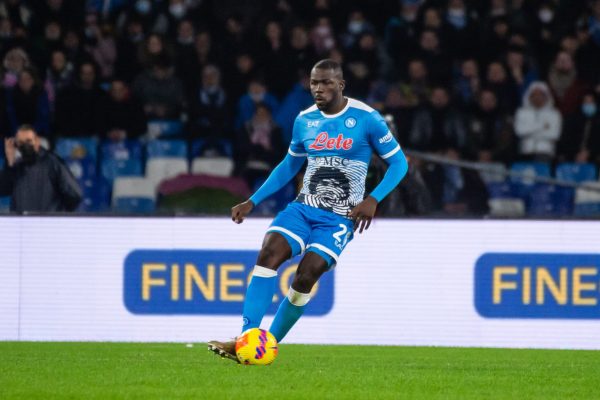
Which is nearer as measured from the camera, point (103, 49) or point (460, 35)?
point (460, 35)

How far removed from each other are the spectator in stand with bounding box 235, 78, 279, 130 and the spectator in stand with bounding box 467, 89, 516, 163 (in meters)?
2.29

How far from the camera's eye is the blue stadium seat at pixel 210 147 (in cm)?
1415

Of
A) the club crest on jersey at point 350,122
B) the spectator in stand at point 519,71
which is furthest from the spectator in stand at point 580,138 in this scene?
the club crest on jersey at point 350,122

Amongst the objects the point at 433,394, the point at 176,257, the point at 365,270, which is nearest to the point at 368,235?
the point at 365,270

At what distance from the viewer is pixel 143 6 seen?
51.0ft

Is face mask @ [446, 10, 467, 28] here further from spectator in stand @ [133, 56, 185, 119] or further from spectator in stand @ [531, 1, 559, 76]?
spectator in stand @ [133, 56, 185, 119]

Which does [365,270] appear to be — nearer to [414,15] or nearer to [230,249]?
[230,249]

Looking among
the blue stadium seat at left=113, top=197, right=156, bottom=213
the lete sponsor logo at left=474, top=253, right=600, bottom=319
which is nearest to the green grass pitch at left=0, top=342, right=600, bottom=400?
the lete sponsor logo at left=474, top=253, right=600, bottom=319

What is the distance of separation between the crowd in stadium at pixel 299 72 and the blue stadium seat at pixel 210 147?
2cm

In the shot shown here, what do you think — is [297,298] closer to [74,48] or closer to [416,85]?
[416,85]

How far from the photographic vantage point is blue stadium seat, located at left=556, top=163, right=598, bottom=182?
1395 cm

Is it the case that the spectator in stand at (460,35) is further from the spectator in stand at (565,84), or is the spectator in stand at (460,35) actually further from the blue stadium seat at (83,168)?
→ the blue stadium seat at (83,168)

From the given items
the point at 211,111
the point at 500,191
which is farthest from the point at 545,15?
the point at 211,111

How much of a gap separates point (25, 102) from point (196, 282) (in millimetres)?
4099
